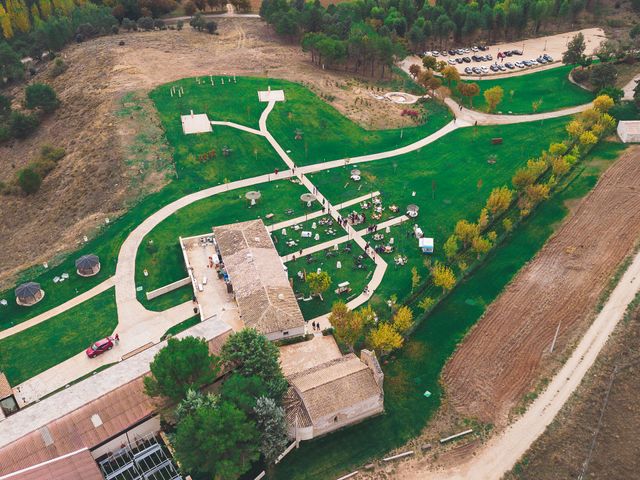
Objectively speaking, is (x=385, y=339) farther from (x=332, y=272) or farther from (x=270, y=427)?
(x=332, y=272)

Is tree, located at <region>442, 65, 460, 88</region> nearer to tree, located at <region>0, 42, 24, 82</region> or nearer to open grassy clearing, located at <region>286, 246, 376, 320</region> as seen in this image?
open grassy clearing, located at <region>286, 246, 376, 320</region>

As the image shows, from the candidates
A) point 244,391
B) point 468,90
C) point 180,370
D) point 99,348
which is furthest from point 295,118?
point 244,391

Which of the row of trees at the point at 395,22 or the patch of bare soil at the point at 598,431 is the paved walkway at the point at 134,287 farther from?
the row of trees at the point at 395,22

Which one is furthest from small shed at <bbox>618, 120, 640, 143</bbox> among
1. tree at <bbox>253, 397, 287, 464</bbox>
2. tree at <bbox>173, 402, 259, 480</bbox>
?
tree at <bbox>173, 402, 259, 480</bbox>

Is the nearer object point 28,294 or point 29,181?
point 28,294

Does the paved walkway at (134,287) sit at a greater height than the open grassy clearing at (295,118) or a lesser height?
lesser

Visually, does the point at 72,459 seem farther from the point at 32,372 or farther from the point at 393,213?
the point at 393,213

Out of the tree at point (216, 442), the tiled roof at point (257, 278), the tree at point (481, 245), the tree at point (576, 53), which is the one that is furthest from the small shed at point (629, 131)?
the tree at point (216, 442)
